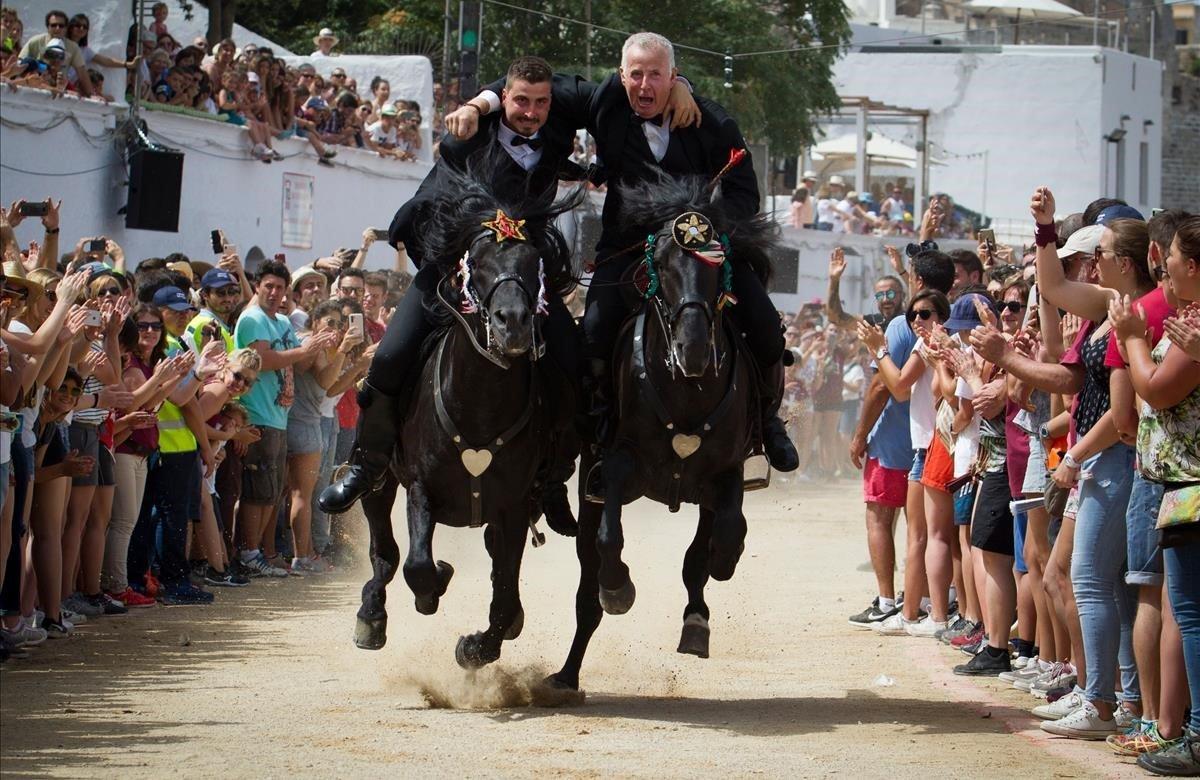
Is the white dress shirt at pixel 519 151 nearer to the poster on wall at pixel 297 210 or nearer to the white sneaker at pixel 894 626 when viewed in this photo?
the white sneaker at pixel 894 626

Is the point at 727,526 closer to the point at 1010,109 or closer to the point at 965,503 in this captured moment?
the point at 965,503

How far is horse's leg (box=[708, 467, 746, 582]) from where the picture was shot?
8.36 metres

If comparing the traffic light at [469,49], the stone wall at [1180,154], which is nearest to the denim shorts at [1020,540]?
the traffic light at [469,49]

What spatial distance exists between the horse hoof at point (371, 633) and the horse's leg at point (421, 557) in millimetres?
330

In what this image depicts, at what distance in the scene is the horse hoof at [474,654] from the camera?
8.71 meters

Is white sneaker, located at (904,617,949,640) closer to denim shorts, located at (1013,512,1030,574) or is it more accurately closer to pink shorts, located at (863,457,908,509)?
pink shorts, located at (863,457,908,509)

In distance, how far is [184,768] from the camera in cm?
673

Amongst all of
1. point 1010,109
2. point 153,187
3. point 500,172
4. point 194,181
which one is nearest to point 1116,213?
point 500,172

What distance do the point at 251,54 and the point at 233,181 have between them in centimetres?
149

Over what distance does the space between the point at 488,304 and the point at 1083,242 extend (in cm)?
296

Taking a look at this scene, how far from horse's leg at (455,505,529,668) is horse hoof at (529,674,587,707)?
0.27 meters

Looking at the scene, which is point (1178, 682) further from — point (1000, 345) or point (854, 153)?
point (854, 153)

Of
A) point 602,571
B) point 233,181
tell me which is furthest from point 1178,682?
point 233,181

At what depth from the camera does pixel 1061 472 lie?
818 centimetres
